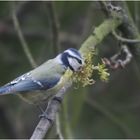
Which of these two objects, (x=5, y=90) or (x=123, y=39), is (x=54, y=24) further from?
(x=5, y=90)

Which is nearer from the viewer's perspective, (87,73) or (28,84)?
(87,73)

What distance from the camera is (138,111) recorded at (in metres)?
3.85

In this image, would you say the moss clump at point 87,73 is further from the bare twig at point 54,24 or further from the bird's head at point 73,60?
the bare twig at point 54,24

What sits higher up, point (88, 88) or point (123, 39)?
point (88, 88)

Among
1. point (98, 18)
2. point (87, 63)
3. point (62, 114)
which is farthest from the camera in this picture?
point (98, 18)

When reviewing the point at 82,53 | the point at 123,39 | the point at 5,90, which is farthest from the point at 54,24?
the point at 5,90

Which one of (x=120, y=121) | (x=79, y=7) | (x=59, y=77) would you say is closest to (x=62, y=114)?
(x=59, y=77)

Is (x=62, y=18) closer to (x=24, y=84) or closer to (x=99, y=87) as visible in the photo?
(x=99, y=87)

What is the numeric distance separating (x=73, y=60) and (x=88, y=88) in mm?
1413

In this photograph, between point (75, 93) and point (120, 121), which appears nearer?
point (75, 93)

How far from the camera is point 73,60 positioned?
2.14 metres

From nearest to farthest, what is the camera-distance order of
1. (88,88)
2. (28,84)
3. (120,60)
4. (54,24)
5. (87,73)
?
(87,73), (28,84), (120,60), (54,24), (88,88)

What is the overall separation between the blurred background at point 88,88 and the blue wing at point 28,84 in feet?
3.69

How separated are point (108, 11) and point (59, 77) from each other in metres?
0.44
